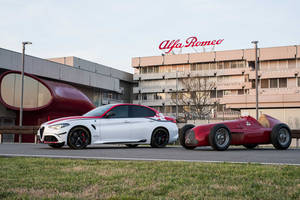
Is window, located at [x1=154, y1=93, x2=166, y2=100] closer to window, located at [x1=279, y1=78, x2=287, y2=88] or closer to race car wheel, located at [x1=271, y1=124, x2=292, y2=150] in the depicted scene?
window, located at [x1=279, y1=78, x2=287, y2=88]

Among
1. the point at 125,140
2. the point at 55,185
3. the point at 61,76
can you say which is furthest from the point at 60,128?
the point at 61,76

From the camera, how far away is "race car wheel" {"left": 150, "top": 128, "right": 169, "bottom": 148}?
13.9 metres

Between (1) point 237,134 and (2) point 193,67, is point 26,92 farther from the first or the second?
(2) point 193,67

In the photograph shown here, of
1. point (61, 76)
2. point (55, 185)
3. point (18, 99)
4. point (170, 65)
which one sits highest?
point (170, 65)

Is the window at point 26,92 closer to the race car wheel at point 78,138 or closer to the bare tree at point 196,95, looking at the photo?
the race car wheel at point 78,138

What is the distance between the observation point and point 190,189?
441 cm

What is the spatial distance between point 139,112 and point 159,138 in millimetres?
1165

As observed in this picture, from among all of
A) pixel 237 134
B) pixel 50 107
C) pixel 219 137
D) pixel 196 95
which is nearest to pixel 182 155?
pixel 219 137

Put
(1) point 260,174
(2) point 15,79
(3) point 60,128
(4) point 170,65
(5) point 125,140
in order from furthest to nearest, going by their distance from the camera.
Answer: (4) point 170,65
(2) point 15,79
(5) point 125,140
(3) point 60,128
(1) point 260,174

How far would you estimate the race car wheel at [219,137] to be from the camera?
11.4 meters

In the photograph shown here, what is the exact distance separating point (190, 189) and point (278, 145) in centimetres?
876

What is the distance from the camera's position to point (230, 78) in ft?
246

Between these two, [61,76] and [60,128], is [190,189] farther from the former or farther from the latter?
[61,76]

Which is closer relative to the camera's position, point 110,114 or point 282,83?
point 110,114
